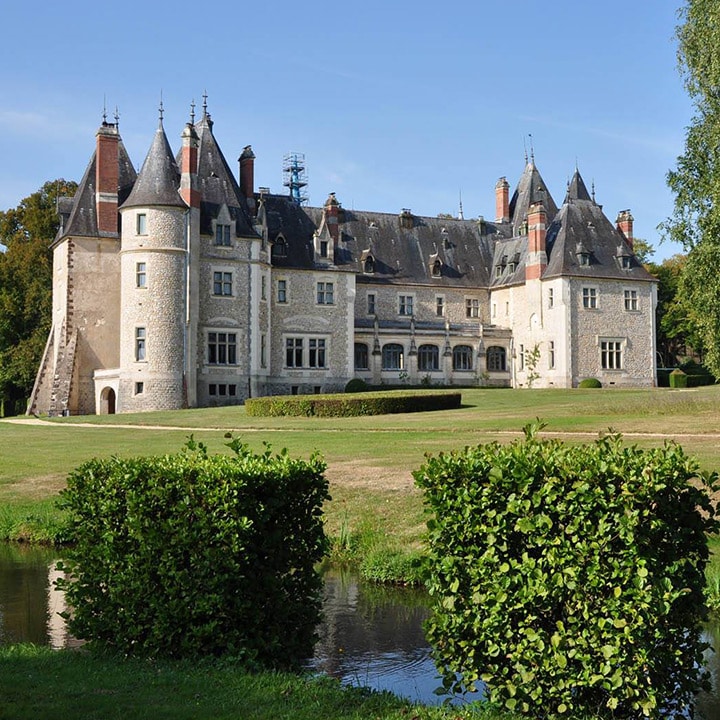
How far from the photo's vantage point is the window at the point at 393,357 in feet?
163

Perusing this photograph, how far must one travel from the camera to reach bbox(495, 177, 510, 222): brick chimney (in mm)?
57156

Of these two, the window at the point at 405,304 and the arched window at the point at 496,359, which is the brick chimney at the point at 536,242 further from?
the window at the point at 405,304

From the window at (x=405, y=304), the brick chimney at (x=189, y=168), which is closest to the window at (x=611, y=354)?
the window at (x=405, y=304)

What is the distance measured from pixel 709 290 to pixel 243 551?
20.9m

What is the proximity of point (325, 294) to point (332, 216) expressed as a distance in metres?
4.84

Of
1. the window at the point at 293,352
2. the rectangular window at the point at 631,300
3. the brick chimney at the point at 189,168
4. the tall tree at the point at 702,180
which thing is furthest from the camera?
the rectangular window at the point at 631,300

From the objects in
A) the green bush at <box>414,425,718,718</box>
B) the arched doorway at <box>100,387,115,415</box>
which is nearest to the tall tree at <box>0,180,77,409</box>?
the arched doorway at <box>100,387,115,415</box>

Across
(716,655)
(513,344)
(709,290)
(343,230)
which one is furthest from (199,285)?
(716,655)

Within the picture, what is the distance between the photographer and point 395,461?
18.0 meters

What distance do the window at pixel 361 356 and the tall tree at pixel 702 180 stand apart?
2459cm

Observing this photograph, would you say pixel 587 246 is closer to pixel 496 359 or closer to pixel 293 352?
pixel 496 359

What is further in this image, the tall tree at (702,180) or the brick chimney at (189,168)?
the brick chimney at (189,168)

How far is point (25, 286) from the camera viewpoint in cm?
5319

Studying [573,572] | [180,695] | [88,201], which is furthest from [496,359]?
[180,695]
